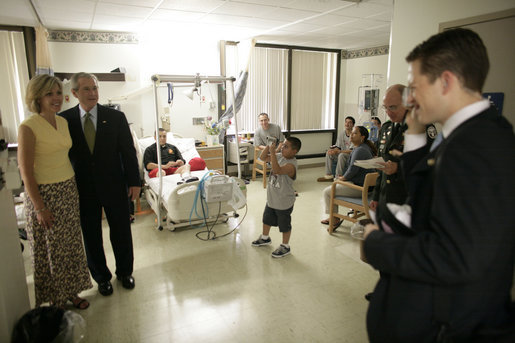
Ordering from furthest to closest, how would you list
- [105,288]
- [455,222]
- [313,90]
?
1. [313,90]
2. [105,288]
3. [455,222]

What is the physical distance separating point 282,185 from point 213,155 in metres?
2.89

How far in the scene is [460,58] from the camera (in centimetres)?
75

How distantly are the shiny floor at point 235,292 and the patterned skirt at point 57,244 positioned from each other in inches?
10.7

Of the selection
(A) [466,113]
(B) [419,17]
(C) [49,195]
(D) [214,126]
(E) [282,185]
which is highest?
(B) [419,17]

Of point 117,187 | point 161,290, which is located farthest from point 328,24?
point 161,290

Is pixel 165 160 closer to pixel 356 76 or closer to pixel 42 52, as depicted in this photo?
pixel 42 52

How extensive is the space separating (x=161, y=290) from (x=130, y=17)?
356 centimetres

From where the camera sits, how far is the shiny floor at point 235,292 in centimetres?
208

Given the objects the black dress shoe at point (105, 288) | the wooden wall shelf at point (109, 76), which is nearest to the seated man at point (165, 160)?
the wooden wall shelf at point (109, 76)

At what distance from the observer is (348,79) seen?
297 inches

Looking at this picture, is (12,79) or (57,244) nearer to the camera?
(57,244)

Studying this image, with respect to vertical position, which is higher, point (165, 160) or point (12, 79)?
point (12, 79)

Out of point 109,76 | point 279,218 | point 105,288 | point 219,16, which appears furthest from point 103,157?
point 109,76

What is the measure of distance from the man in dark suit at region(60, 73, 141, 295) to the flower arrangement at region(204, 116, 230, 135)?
335 cm
